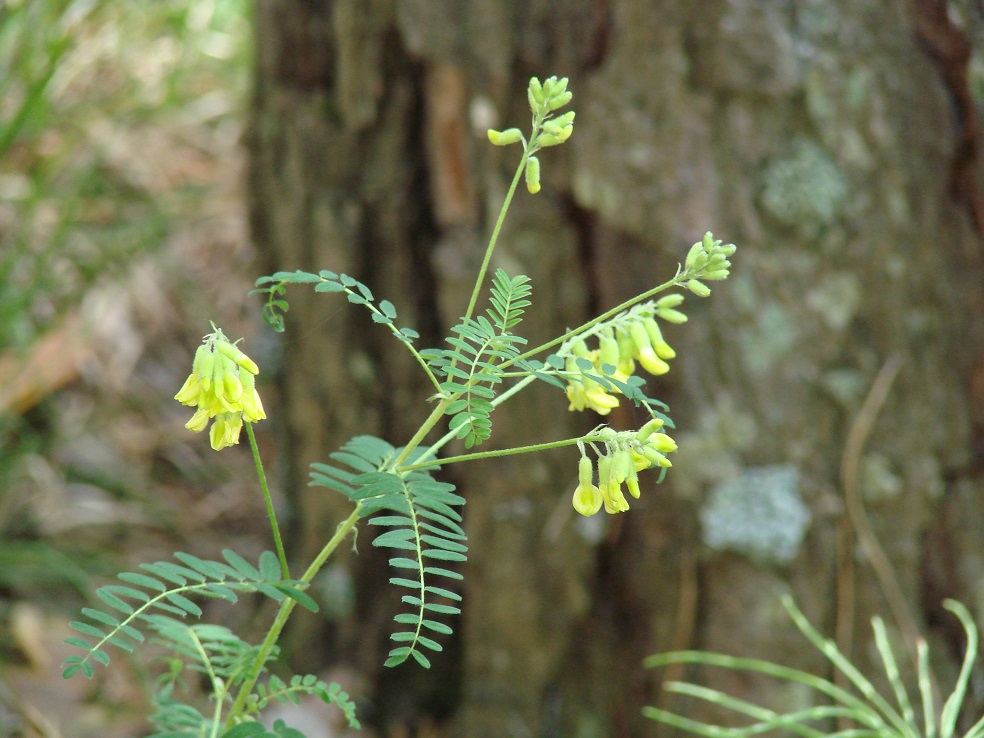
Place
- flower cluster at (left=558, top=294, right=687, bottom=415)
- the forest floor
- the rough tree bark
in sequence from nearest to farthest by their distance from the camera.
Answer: flower cluster at (left=558, top=294, right=687, bottom=415) < the rough tree bark < the forest floor

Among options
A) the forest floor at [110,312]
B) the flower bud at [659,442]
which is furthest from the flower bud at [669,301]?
the forest floor at [110,312]

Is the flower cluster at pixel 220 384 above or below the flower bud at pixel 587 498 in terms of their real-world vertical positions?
above

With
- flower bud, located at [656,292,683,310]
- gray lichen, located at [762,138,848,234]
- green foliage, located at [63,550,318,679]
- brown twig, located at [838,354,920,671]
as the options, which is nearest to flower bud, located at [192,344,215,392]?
green foliage, located at [63,550,318,679]

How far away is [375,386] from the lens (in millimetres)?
2213

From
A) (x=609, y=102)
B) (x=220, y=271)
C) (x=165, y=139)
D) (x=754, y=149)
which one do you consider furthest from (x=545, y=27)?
(x=165, y=139)

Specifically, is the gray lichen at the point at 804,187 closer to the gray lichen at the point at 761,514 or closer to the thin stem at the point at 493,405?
the gray lichen at the point at 761,514

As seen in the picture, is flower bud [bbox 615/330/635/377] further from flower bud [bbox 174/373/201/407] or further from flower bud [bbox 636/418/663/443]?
flower bud [bbox 174/373/201/407]

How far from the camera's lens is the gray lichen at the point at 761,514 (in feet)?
6.04

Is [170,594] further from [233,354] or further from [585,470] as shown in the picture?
[585,470]

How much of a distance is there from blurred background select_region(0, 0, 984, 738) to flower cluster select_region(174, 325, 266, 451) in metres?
1.15

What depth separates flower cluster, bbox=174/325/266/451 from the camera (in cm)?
83

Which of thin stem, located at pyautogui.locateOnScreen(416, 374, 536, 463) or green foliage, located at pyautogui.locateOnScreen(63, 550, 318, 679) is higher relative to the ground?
thin stem, located at pyautogui.locateOnScreen(416, 374, 536, 463)

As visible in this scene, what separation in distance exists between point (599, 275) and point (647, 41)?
18.0 inches

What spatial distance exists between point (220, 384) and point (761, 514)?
1298mm
